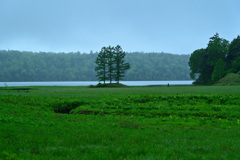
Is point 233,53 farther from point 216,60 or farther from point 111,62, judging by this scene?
point 111,62

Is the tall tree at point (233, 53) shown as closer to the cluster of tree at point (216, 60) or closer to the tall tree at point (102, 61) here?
the cluster of tree at point (216, 60)

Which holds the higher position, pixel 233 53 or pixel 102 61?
pixel 233 53

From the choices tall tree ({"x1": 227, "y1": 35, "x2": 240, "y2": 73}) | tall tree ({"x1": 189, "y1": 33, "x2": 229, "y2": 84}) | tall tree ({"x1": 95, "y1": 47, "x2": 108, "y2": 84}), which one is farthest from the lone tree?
tall tree ({"x1": 227, "y1": 35, "x2": 240, "y2": 73})

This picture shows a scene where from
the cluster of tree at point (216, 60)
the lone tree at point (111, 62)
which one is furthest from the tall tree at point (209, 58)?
the lone tree at point (111, 62)

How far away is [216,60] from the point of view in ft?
319

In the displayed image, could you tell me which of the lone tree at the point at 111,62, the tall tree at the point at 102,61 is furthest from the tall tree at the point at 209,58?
the tall tree at the point at 102,61

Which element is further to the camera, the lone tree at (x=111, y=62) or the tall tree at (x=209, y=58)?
the tall tree at (x=209, y=58)

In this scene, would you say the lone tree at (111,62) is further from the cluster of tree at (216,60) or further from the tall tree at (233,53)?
the tall tree at (233,53)

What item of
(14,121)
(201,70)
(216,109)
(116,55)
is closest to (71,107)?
(14,121)

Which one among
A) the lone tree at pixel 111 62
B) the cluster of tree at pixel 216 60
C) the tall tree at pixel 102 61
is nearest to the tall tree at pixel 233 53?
the cluster of tree at pixel 216 60

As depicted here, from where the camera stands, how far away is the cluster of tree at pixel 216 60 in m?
91.1

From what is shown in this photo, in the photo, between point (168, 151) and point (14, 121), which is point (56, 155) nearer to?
point (168, 151)

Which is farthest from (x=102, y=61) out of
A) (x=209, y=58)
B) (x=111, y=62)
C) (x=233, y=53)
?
(x=233, y=53)

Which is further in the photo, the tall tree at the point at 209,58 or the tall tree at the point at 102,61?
the tall tree at the point at 209,58
